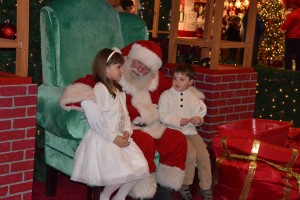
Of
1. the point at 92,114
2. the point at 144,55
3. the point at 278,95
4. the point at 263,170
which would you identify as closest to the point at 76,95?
the point at 92,114

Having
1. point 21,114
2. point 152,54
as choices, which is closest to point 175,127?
point 152,54

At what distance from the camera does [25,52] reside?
3.69 meters

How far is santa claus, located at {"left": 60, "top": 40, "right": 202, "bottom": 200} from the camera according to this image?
12.7 feet

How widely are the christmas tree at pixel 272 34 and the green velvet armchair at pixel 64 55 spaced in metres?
9.12

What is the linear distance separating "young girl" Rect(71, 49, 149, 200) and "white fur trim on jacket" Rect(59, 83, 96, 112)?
0.05 m

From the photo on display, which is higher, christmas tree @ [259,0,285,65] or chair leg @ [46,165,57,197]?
christmas tree @ [259,0,285,65]

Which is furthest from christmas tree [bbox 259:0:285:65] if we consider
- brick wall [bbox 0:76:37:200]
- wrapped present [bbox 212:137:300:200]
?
brick wall [bbox 0:76:37:200]

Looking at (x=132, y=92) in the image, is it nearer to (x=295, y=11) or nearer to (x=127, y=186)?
(x=127, y=186)

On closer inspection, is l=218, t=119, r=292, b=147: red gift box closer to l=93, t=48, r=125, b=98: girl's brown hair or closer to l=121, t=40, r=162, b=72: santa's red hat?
l=121, t=40, r=162, b=72: santa's red hat

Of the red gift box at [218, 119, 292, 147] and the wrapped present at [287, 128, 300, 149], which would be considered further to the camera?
the wrapped present at [287, 128, 300, 149]

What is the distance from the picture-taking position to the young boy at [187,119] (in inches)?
167

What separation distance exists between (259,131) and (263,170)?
1.31ft

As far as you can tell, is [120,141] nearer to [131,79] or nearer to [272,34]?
[131,79]

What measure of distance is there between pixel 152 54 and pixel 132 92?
0.33 meters
